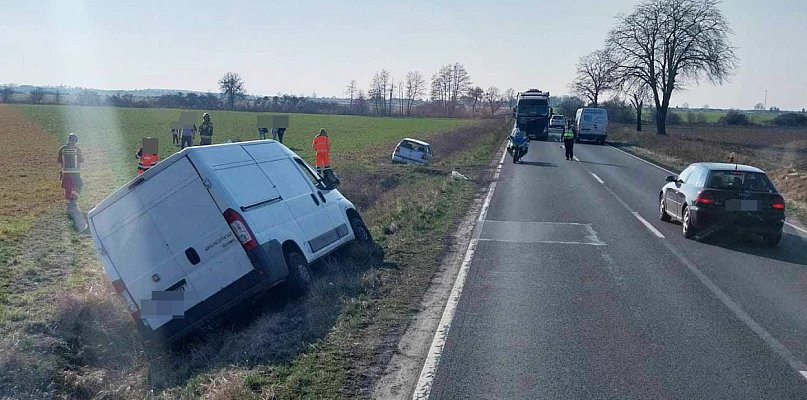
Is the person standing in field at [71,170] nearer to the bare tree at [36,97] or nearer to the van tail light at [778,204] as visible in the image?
the van tail light at [778,204]

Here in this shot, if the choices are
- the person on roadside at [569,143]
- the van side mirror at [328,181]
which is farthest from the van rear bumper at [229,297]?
the person on roadside at [569,143]

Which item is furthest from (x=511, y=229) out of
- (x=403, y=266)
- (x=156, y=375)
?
(x=156, y=375)

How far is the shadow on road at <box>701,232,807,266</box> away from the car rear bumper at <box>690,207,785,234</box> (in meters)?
0.32

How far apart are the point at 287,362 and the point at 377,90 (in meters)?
146

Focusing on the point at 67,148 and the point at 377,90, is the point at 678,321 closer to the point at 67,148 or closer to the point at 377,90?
the point at 67,148

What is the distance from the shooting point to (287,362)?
6.55 metres

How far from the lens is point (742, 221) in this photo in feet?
42.4

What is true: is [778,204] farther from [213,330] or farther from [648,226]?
[213,330]

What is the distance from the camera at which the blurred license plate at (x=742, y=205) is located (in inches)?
509

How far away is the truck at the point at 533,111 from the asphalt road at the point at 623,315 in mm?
35239

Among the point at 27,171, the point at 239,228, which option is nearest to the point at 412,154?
the point at 27,171

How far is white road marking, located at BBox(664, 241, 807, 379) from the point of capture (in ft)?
22.2

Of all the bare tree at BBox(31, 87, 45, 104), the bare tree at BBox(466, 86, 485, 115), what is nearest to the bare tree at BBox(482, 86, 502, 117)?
the bare tree at BBox(466, 86, 485, 115)

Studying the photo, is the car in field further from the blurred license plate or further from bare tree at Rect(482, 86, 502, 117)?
bare tree at Rect(482, 86, 502, 117)
